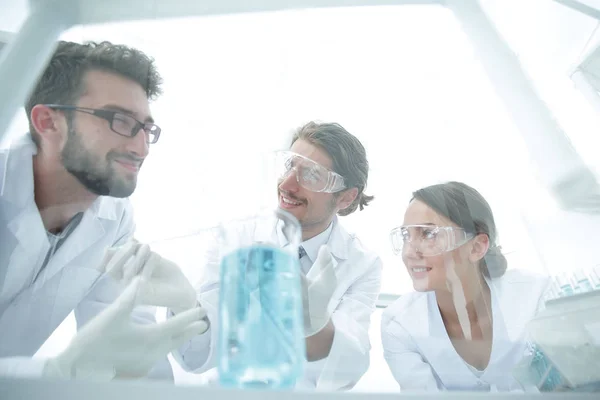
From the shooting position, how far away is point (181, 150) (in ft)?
3.85

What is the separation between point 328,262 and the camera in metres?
1.01

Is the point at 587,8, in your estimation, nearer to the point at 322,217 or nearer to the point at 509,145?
the point at 509,145

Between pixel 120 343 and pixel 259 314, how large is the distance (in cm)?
27

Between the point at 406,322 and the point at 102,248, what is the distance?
875mm

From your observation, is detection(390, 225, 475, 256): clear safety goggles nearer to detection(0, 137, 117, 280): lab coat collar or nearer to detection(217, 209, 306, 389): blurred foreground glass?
detection(217, 209, 306, 389): blurred foreground glass

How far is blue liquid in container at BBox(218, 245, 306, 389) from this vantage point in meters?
0.68

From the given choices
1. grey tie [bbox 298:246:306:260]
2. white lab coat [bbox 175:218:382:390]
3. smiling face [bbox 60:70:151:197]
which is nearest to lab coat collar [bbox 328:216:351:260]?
white lab coat [bbox 175:218:382:390]

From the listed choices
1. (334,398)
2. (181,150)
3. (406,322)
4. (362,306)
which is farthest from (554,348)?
(181,150)

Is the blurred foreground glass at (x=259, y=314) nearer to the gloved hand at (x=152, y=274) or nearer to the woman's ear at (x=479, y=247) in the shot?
the gloved hand at (x=152, y=274)

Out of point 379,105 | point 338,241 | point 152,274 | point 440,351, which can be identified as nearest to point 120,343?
point 152,274

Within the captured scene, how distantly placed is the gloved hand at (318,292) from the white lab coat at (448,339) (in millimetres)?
263

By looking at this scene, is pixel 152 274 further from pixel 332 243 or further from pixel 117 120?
pixel 332 243

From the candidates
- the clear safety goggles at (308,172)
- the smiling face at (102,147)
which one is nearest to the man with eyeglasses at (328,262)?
the clear safety goggles at (308,172)

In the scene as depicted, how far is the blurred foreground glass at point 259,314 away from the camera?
0.68 m
